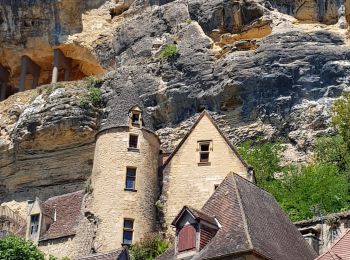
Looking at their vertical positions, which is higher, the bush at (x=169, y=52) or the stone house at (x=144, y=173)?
the bush at (x=169, y=52)

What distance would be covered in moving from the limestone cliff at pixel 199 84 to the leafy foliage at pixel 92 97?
0.34 m

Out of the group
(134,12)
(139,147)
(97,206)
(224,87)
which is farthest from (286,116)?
(134,12)

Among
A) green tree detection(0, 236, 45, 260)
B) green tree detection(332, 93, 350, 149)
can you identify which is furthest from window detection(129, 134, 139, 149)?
green tree detection(332, 93, 350, 149)

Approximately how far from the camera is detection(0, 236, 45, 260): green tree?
27.8 metres

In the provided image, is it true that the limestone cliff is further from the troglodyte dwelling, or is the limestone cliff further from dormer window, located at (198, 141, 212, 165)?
dormer window, located at (198, 141, 212, 165)

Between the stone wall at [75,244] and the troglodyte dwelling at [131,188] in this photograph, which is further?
the troglodyte dwelling at [131,188]

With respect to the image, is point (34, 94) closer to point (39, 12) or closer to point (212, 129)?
point (39, 12)

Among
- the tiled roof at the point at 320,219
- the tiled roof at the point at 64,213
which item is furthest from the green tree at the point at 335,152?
the tiled roof at the point at 64,213

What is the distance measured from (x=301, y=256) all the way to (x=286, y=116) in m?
15.4

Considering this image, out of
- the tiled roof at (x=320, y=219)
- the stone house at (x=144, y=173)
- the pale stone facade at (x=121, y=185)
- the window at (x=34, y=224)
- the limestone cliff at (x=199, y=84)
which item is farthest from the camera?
the limestone cliff at (x=199, y=84)

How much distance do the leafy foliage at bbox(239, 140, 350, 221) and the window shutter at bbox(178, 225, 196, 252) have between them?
8.69 metres

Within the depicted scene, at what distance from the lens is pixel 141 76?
43.2 m

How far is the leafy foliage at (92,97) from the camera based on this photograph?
42756mm

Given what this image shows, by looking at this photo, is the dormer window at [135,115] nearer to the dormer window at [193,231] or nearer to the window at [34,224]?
the window at [34,224]
